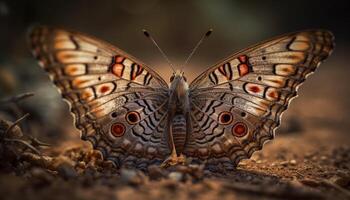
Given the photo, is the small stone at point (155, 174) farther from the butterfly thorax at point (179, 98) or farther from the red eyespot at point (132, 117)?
the butterfly thorax at point (179, 98)

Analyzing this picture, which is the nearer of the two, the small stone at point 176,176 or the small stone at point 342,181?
the small stone at point 176,176

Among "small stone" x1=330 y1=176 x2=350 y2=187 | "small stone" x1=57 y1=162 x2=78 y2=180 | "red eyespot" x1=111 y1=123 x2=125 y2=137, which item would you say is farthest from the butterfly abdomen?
"small stone" x1=330 y1=176 x2=350 y2=187

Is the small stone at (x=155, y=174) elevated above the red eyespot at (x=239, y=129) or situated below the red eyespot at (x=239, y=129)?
below

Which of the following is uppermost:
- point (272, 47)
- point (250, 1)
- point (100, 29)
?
point (250, 1)

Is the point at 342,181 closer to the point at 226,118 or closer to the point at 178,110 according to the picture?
the point at 226,118

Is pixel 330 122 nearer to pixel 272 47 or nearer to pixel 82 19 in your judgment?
pixel 272 47

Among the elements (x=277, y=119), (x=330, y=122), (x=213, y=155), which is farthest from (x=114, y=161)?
(x=330, y=122)

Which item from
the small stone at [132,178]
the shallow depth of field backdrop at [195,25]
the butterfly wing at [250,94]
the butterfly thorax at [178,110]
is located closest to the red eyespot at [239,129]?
the butterfly wing at [250,94]

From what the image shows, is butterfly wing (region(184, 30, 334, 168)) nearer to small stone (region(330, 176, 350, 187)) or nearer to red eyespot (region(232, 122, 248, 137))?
red eyespot (region(232, 122, 248, 137))
